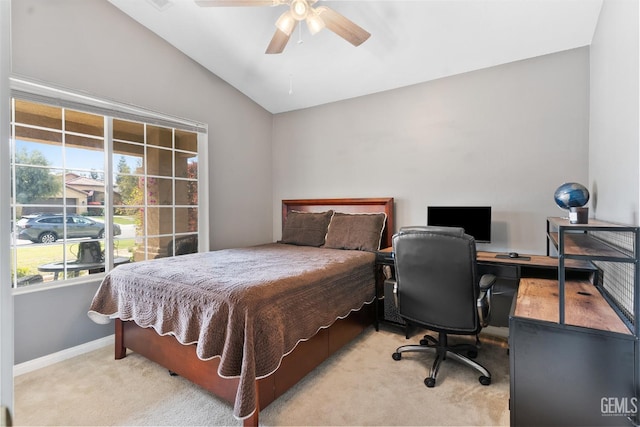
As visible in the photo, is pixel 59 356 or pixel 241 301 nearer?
pixel 241 301

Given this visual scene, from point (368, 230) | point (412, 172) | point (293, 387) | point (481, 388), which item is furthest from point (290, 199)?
point (481, 388)

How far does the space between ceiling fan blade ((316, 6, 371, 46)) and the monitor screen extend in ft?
5.64

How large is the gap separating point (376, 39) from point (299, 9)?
102 cm

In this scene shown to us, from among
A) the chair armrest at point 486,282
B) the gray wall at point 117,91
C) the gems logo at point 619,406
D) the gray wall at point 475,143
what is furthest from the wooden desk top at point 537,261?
the gray wall at point 117,91

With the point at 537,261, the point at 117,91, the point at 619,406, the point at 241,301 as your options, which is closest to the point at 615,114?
the point at 537,261

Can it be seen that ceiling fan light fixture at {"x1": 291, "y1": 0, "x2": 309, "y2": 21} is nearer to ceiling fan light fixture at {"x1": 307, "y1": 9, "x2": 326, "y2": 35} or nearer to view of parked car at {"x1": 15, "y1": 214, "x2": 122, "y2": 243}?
ceiling fan light fixture at {"x1": 307, "y1": 9, "x2": 326, "y2": 35}

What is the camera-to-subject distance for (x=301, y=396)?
1920 mm

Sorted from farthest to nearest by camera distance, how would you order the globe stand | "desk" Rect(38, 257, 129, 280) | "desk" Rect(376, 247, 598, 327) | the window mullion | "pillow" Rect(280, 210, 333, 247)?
Answer: "pillow" Rect(280, 210, 333, 247) < the window mullion < "desk" Rect(38, 257, 129, 280) < "desk" Rect(376, 247, 598, 327) < the globe stand

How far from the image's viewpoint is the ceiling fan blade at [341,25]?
6.44ft

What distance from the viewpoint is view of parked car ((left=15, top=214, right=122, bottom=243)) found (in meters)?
2.33

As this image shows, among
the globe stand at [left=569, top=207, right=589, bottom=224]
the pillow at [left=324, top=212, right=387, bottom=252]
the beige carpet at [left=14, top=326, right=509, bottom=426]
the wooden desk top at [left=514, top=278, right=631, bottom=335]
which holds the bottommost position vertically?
the beige carpet at [left=14, top=326, right=509, bottom=426]

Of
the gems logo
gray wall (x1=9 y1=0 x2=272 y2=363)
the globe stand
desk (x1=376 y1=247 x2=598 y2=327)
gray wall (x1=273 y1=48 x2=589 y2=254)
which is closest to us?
the gems logo

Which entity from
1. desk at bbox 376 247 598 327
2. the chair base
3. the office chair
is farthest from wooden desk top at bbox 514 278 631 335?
the chair base

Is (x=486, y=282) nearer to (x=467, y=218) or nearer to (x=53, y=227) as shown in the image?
(x=467, y=218)
